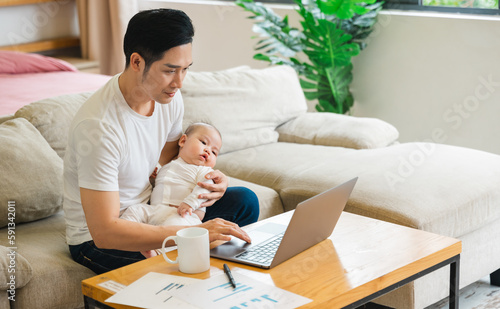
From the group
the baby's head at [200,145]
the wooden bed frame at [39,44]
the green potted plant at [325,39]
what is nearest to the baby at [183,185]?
the baby's head at [200,145]

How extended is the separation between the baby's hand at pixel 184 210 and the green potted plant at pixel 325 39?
5.97ft

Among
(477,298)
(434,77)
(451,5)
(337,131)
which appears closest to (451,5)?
(451,5)

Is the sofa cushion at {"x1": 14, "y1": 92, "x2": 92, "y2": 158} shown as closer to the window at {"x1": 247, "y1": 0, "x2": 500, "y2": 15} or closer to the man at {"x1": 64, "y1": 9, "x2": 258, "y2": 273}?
the man at {"x1": 64, "y1": 9, "x2": 258, "y2": 273}

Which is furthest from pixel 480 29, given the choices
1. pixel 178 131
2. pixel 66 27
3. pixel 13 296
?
pixel 66 27

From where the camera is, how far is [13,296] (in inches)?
64.9

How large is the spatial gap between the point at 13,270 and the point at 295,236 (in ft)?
2.38

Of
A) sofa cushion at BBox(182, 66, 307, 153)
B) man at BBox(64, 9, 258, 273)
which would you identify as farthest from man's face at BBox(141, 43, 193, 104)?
sofa cushion at BBox(182, 66, 307, 153)

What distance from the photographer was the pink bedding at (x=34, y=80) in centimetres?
335

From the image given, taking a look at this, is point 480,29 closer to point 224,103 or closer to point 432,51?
point 432,51

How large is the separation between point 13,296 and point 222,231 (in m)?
0.58

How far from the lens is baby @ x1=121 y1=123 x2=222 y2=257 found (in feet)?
5.79

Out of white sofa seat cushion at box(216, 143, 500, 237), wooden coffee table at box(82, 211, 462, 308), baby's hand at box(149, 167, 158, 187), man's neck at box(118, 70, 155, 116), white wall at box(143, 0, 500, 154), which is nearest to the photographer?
wooden coffee table at box(82, 211, 462, 308)

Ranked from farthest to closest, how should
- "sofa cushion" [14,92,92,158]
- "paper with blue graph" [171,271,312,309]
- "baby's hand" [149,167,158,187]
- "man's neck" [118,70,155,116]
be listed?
"sofa cushion" [14,92,92,158] → "baby's hand" [149,167,158,187] → "man's neck" [118,70,155,116] → "paper with blue graph" [171,271,312,309]

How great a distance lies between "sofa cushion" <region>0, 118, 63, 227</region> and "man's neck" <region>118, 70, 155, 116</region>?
0.48 meters
